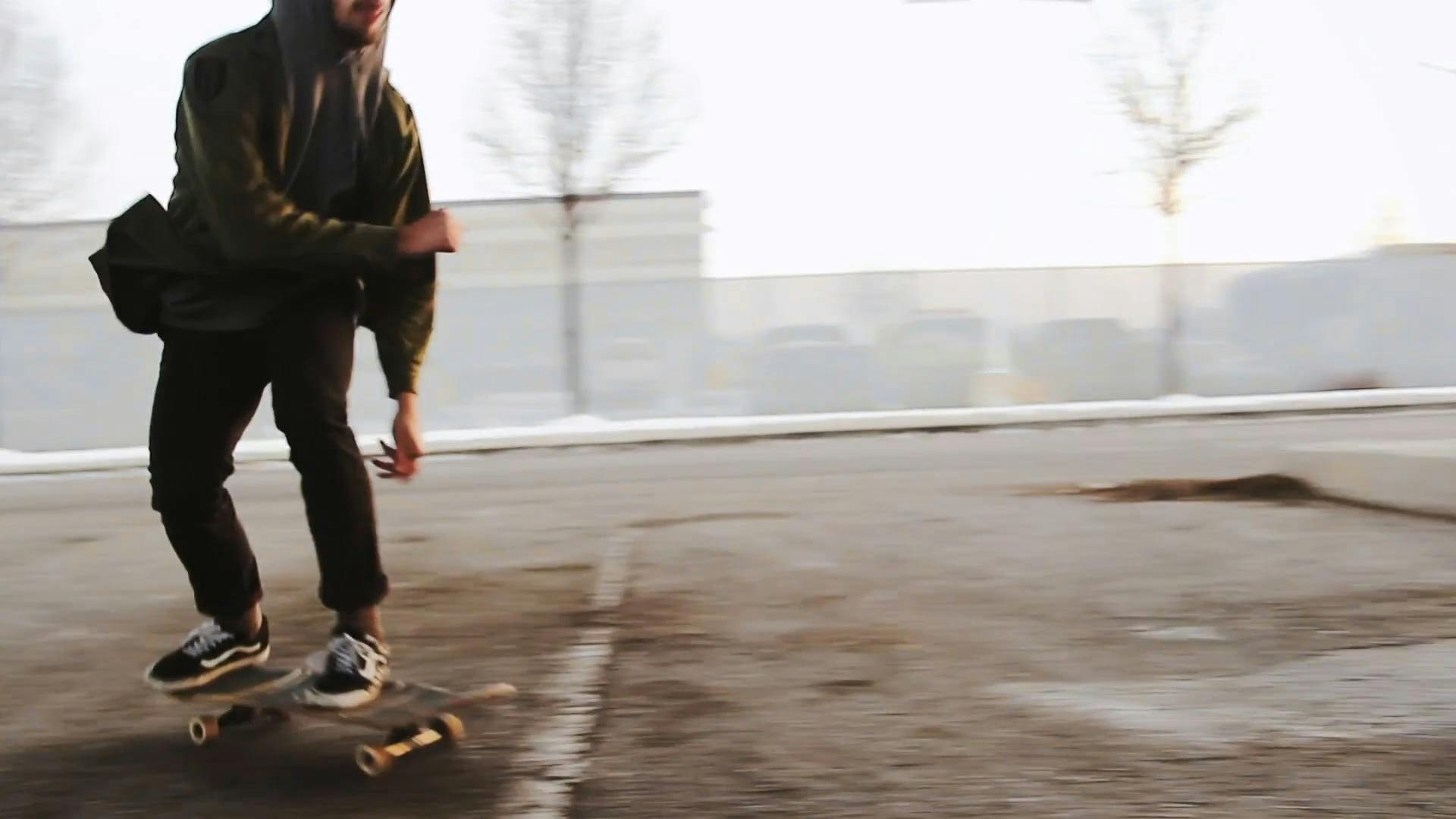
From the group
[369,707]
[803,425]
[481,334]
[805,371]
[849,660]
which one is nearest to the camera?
[369,707]

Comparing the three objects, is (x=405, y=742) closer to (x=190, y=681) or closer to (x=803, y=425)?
(x=190, y=681)

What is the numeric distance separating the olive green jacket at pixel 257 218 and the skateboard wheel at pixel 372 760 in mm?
794

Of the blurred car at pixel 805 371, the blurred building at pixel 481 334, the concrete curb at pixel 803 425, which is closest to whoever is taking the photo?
the concrete curb at pixel 803 425

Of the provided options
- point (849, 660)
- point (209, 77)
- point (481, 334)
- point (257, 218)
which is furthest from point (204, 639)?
point (481, 334)

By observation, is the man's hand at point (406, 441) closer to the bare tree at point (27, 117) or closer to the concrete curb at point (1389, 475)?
the concrete curb at point (1389, 475)

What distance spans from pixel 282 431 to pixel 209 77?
0.71 m

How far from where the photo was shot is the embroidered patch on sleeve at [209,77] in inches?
95.1

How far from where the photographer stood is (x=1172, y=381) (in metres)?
17.3

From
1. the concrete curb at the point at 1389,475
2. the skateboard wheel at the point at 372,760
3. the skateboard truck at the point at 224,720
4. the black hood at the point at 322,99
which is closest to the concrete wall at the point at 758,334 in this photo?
the concrete curb at the point at 1389,475

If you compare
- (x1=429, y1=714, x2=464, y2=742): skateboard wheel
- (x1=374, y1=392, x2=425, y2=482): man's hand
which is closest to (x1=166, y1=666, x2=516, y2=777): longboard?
(x1=429, y1=714, x2=464, y2=742): skateboard wheel

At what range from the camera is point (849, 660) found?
330 cm

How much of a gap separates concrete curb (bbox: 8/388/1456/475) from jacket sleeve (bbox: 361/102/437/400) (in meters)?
10.3

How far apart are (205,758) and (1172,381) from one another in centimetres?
1648

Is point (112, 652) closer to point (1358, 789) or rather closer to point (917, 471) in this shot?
point (1358, 789)
